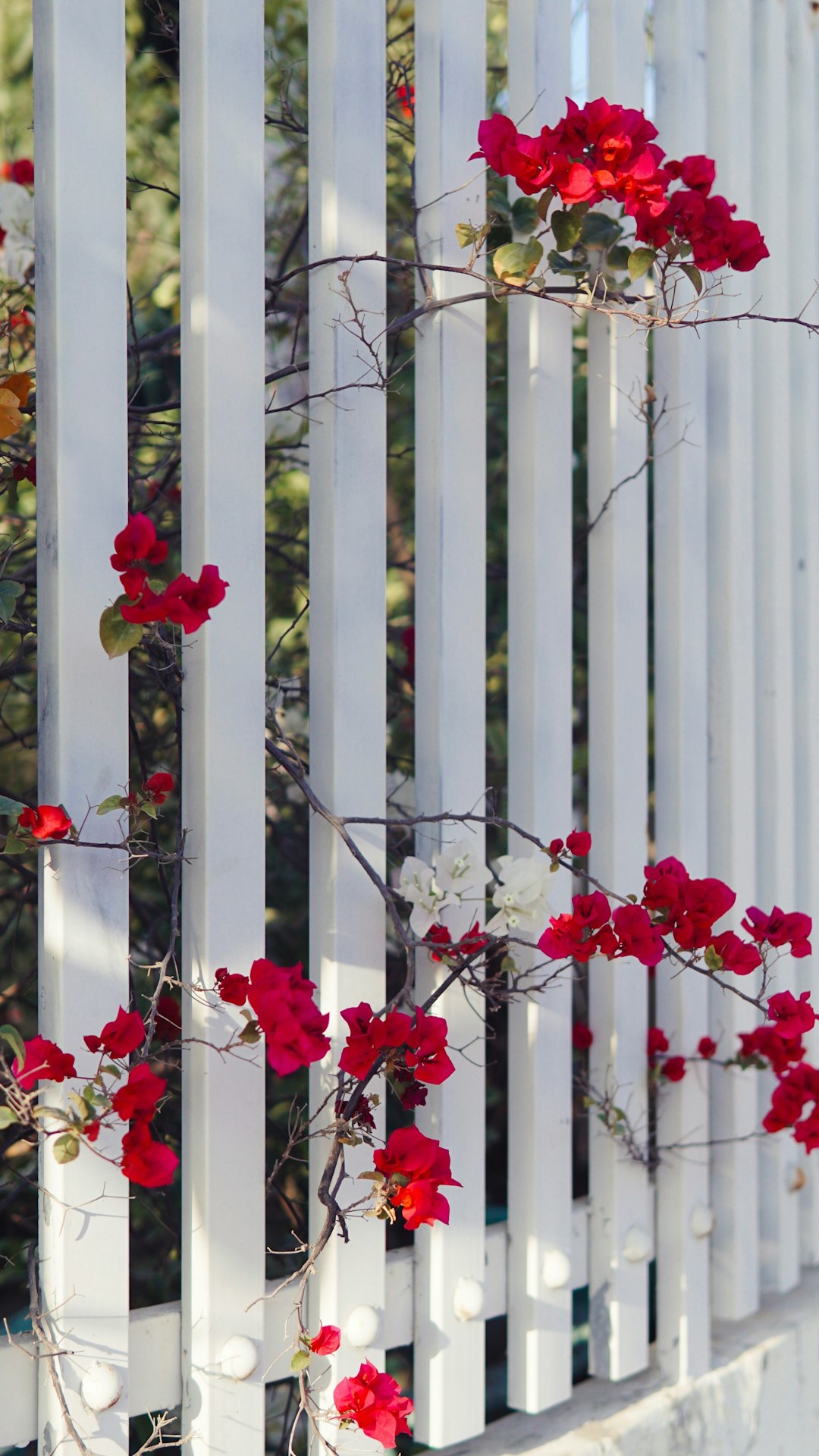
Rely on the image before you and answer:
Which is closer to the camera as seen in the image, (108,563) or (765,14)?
(108,563)

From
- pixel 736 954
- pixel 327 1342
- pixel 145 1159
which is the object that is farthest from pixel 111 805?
pixel 736 954

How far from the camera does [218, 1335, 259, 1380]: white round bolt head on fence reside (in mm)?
999

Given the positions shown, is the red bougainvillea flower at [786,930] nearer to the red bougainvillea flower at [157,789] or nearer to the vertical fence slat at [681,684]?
the vertical fence slat at [681,684]

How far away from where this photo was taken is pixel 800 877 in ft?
5.68

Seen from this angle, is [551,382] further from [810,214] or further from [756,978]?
[756,978]

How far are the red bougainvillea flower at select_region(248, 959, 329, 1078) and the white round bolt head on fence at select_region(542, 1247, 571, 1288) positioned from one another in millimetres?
570

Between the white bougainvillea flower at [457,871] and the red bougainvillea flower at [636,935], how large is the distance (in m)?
0.13

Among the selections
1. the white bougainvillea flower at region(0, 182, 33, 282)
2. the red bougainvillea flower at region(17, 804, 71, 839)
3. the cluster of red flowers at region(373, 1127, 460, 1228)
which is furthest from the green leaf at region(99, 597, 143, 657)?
the white bougainvillea flower at region(0, 182, 33, 282)

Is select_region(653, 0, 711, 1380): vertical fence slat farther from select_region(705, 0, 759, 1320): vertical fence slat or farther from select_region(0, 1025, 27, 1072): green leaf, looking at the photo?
select_region(0, 1025, 27, 1072): green leaf

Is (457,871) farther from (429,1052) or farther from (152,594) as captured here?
(152,594)

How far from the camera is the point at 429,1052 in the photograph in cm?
96

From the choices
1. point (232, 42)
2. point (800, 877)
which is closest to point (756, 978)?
point (800, 877)

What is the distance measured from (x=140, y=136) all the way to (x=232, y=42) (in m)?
1.23

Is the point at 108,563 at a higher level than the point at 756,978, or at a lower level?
higher
